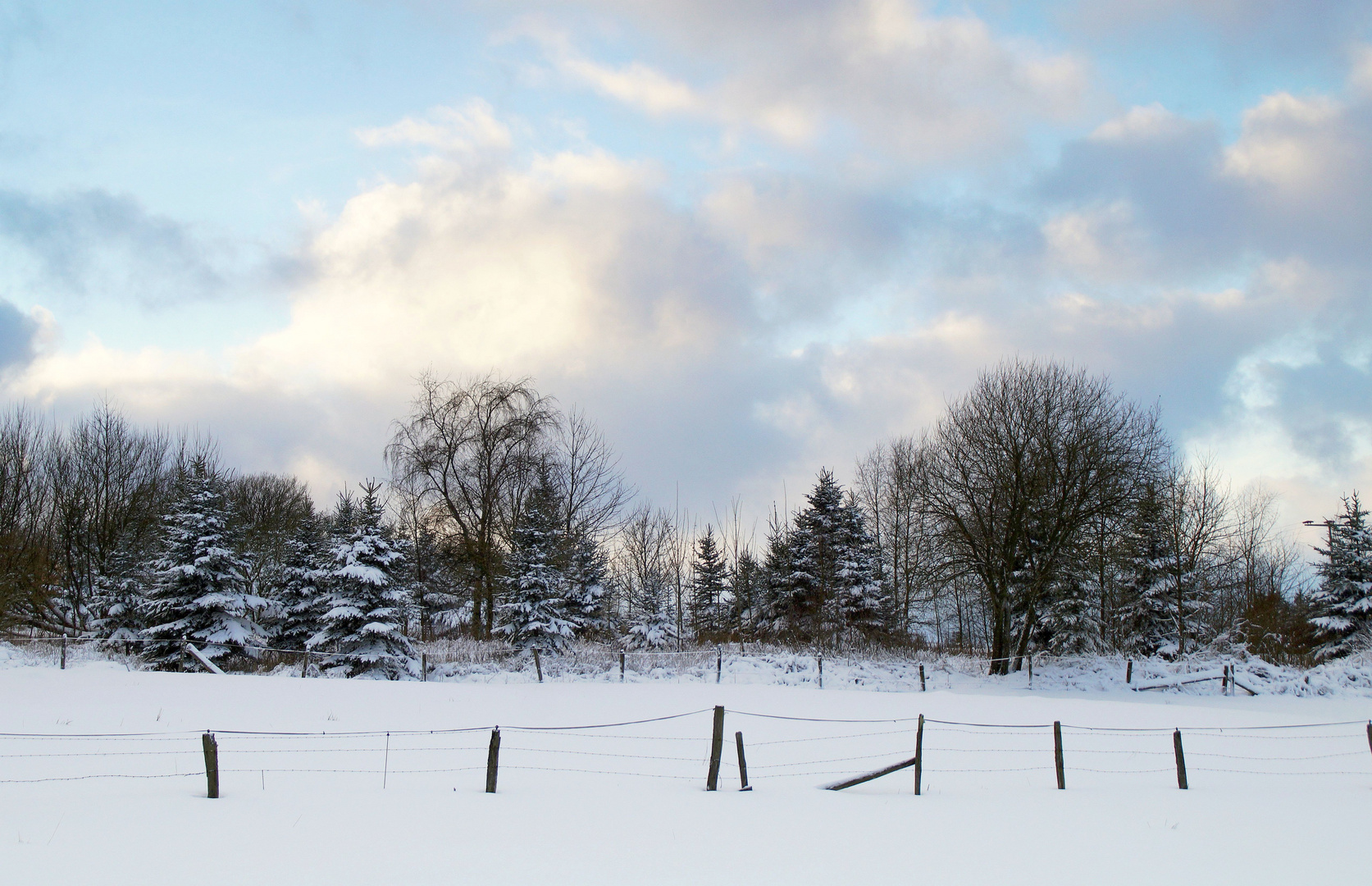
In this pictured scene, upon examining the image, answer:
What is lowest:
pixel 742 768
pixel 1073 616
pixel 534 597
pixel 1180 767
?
pixel 1180 767

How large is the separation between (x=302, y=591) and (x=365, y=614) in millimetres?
7224

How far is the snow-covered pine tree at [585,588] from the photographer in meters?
36.7

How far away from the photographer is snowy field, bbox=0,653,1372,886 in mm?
7629

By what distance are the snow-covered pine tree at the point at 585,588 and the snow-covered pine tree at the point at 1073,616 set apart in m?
18.6

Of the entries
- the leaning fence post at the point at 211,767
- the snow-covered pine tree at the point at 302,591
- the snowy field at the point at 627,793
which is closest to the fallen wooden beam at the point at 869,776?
A: the snowy field at the point at 627,793

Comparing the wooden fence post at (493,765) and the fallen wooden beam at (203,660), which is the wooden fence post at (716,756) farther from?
the fallen wooden beam at (203,660)

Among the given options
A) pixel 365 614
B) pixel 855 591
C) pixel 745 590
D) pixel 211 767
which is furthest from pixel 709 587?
pixel 211 767

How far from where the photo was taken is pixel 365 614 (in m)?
24.8

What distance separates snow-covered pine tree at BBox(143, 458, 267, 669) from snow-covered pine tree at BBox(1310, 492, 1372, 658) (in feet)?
139

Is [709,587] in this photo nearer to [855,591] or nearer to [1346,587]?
[855,591]

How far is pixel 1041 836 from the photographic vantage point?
359 inches

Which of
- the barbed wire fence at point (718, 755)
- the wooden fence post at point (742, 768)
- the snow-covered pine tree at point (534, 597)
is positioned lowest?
the barbed wire fence at point (718, 755)

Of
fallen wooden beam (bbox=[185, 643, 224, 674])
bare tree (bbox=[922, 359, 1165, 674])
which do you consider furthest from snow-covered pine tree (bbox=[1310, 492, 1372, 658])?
fallen wooden beam (bbox=[185, 643, 224, 674])

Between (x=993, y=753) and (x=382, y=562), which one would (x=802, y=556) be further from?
(x=993, y=753)
